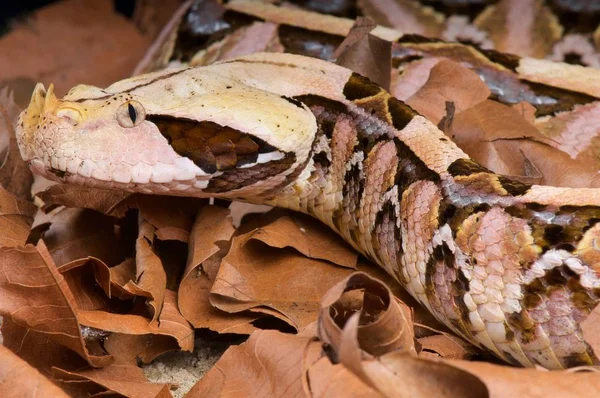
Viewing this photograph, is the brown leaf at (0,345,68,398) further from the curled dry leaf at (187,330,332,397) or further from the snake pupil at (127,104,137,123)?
the snake pupil at (127,104,137,123)

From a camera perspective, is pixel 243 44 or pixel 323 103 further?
pixel 243 44

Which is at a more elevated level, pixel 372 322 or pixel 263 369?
pixel 372 322

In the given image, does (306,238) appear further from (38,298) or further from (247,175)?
(38,298)

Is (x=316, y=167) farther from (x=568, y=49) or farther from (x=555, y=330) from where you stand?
(x=568, y=49)

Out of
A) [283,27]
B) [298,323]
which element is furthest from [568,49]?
[298,323]

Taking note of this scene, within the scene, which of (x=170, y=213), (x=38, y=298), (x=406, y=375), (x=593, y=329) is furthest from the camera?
(x=170, y=213)

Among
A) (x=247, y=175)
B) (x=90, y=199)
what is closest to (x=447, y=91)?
(x=247, y=175)
